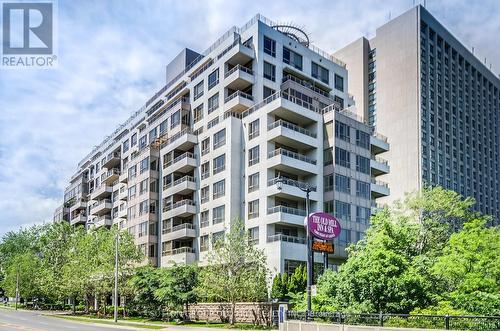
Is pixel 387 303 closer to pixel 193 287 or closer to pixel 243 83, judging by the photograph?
pixel 193 287

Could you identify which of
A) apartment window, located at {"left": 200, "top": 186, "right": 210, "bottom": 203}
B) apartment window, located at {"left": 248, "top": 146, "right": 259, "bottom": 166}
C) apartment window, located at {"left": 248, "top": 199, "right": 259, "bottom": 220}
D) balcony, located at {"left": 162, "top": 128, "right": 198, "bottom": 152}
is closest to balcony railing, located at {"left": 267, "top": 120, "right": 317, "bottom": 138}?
apartment window, located at {"left": 248, "top": 146, "right": 259, "bottom": 166}

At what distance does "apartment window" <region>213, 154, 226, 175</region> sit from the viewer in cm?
6110

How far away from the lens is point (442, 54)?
10738 cm

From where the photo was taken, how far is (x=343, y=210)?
193 feet

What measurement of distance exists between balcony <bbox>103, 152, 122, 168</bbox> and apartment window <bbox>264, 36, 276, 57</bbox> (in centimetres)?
4260

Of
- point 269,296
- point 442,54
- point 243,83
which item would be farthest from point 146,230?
point 442,54

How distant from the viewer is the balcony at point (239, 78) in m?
62.3

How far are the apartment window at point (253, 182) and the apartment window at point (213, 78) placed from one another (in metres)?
14.6

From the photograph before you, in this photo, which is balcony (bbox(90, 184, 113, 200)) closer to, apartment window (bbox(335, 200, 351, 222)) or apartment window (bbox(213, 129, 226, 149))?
apartment window (bbox(213, 129, 226, 149))

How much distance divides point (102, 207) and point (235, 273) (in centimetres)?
5918

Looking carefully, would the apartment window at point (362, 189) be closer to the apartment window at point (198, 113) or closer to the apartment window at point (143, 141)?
the apartment window at point (198, 113)

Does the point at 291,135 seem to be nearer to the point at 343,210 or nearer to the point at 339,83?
the point at 343,210

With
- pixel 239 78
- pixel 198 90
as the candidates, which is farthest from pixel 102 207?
pixel 239 78

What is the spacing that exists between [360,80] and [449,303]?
3249 inches
